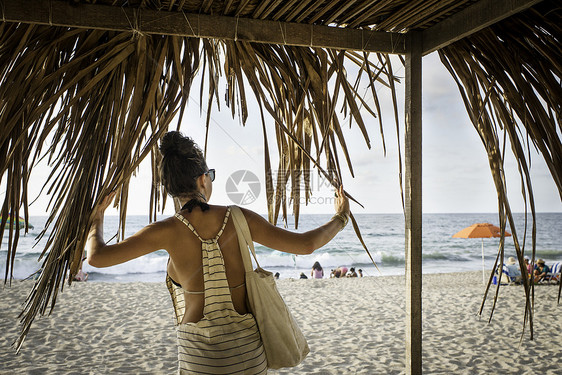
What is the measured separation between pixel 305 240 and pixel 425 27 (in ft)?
3.86

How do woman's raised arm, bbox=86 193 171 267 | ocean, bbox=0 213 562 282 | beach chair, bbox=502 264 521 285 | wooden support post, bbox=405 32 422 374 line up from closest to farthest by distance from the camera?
woman's raised arm, bbox=86 193 171 267
wooden support post, bbox=405 32 422 374
beach chair, bbox=502 264 521 285
ocean, bbox=0 213 562 282

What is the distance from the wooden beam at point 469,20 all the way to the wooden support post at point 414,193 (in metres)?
0.07

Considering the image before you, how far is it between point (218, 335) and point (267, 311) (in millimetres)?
148

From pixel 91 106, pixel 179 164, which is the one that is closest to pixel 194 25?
pixel 91 106

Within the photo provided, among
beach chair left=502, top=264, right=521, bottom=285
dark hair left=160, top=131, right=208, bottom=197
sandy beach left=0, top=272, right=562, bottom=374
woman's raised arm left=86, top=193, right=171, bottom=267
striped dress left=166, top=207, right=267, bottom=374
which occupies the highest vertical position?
dark hair left=160, top=131, right=208, bottom=197

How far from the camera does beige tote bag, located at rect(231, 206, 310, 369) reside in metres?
1.26

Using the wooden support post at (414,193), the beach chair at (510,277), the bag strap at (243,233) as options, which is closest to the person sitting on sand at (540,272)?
the beach chair at (510,277)

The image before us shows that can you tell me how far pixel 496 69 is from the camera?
181 centimetres

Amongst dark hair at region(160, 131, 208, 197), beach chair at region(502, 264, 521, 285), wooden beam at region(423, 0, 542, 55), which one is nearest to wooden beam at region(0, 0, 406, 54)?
wooden beam at region(423, 0, 542, 55)

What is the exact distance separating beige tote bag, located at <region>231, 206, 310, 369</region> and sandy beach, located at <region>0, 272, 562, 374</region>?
7.08 feet

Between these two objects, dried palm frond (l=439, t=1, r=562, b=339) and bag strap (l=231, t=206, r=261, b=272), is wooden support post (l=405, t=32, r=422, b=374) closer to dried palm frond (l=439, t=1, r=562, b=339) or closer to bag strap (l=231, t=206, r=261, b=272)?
dried palm frond (l=439, t=1, r=562, b=339)

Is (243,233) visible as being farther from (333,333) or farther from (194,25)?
(333,333)

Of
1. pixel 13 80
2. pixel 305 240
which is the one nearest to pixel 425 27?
pixel 305 240

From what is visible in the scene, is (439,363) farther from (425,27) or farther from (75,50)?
(75,50)
